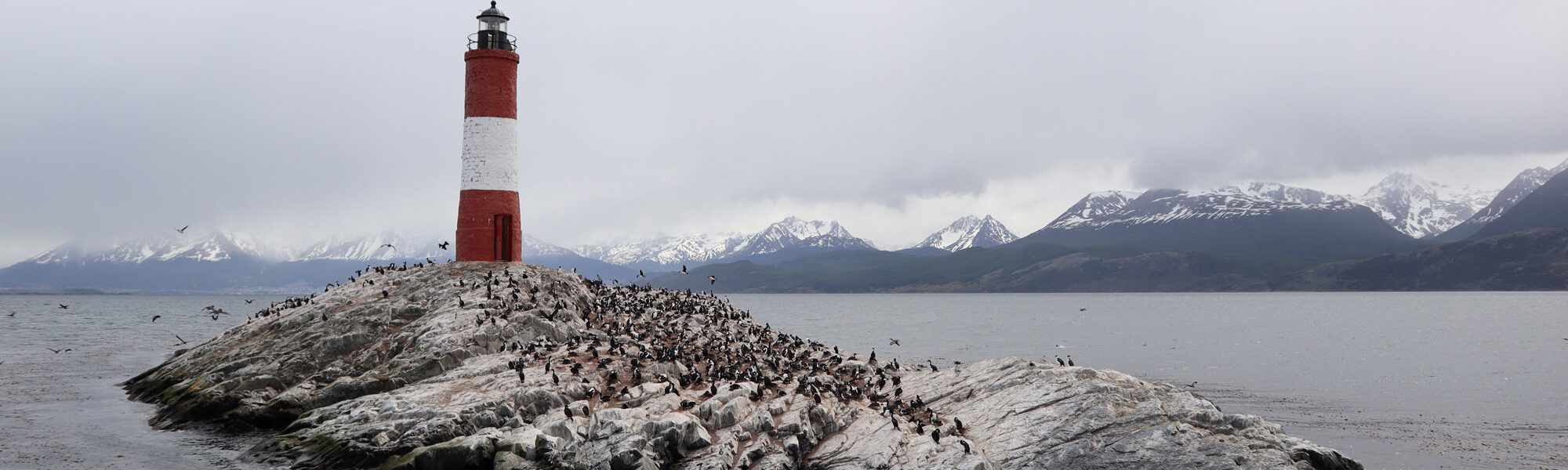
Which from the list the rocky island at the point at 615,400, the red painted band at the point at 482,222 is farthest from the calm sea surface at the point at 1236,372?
the red painted band at the point at 482,222

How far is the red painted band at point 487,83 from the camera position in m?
45.2

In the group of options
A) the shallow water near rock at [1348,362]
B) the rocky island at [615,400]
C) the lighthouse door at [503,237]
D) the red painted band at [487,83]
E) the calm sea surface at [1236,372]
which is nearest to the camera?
the rocky island at [615,400]

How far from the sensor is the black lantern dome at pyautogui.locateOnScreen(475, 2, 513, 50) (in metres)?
45.4

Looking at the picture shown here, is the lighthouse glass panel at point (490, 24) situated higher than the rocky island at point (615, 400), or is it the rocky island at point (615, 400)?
the lighthouse glass panel at point (490, 24)

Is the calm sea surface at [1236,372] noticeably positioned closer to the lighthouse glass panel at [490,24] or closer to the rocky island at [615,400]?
the rocky island at [615,400]

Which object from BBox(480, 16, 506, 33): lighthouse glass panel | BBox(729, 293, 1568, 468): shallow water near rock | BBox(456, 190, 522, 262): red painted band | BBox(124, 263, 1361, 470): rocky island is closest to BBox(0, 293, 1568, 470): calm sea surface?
BBox(729, 293, 1568, 468): shallow water near rock

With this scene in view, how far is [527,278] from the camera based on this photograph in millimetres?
43500

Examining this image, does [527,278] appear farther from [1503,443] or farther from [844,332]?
[844,332]

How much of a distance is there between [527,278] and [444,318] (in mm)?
5879

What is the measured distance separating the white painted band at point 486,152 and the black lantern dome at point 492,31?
3686 mm

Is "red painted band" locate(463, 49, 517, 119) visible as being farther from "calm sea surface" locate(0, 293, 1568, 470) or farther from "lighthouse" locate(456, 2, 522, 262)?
"calm sea surface" locate(0, 293, 1568, 470)

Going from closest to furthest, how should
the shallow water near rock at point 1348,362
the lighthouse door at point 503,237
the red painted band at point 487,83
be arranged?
the shallow water near rock at point 1348,362 → the red painted band at point 487,83 → the lighthouse door at point 503,237

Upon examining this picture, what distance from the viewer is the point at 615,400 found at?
2927 cm

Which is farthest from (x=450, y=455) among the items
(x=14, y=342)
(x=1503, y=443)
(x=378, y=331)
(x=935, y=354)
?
(x=14, y=342)
